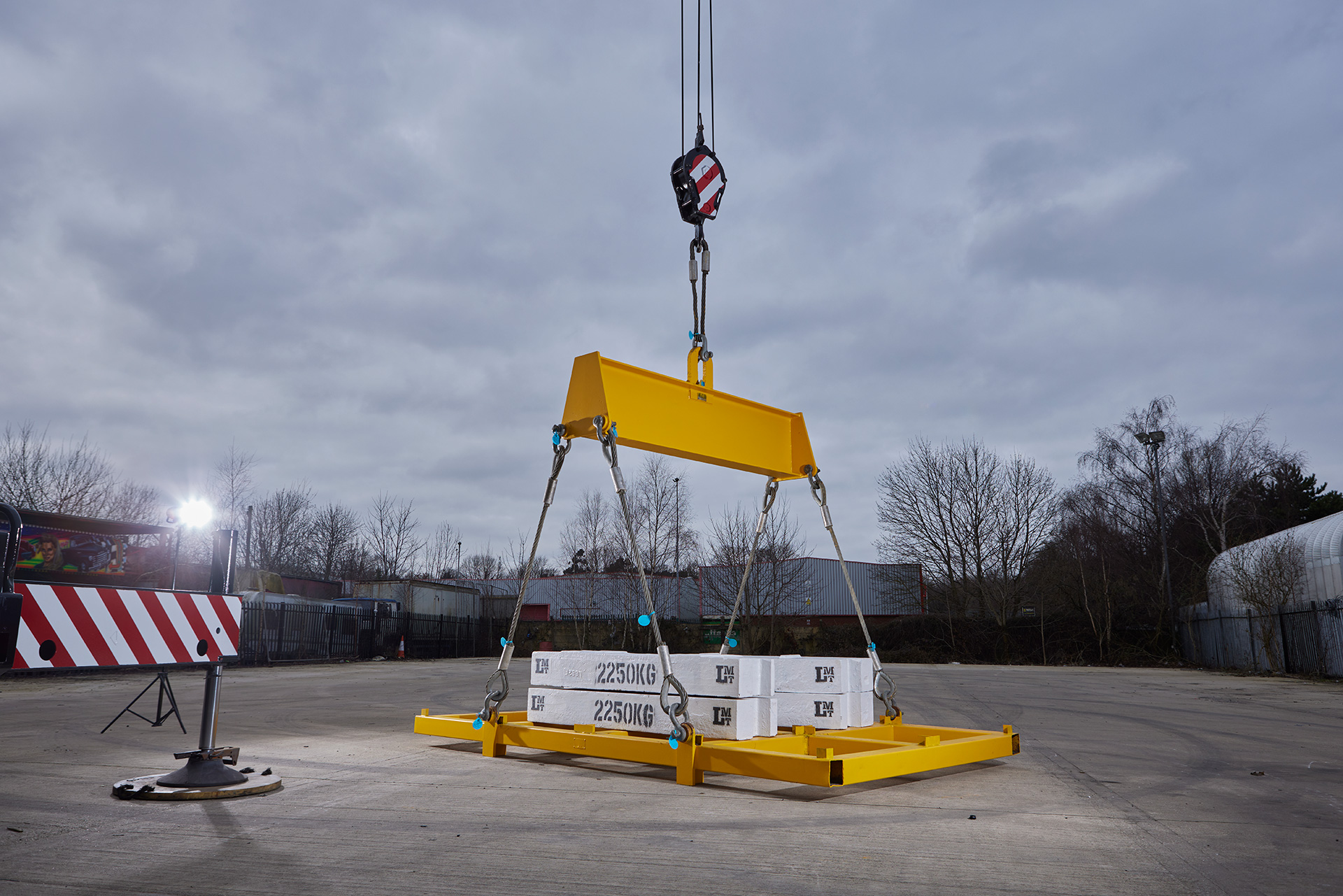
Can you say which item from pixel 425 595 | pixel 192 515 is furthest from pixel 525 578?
pixel 425 595

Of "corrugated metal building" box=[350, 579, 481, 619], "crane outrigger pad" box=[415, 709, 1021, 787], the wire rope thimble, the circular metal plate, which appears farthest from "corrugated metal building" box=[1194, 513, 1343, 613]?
"corrugated metal building" box=[350, 579, 481, 619]

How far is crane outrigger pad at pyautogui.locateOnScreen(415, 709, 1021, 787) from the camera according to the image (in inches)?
235

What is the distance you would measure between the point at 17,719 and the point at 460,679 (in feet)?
36.5

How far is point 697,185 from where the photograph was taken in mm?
8312

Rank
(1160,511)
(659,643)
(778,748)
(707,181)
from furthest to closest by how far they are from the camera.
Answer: (1160,511) → (707,181) → (778,748) → (659,643)

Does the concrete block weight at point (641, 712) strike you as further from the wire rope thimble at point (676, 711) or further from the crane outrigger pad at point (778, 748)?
the wire rope thimble at point (676, 711)

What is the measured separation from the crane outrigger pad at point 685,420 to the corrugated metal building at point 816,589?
3160 centimetres

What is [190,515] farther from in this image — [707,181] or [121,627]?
[707,181]

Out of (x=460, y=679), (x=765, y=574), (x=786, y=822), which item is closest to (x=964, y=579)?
(x=765, y=574)

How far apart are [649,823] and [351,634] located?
3367 centimetres

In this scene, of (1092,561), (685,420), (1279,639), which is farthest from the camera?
(1092,561)

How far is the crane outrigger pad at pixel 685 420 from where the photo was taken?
273 inches

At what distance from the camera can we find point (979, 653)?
38.0 metres

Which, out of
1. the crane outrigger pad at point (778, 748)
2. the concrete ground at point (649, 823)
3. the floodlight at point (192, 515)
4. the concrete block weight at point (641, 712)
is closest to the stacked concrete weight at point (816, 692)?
the crane outrigger pad at point (778, 748)
